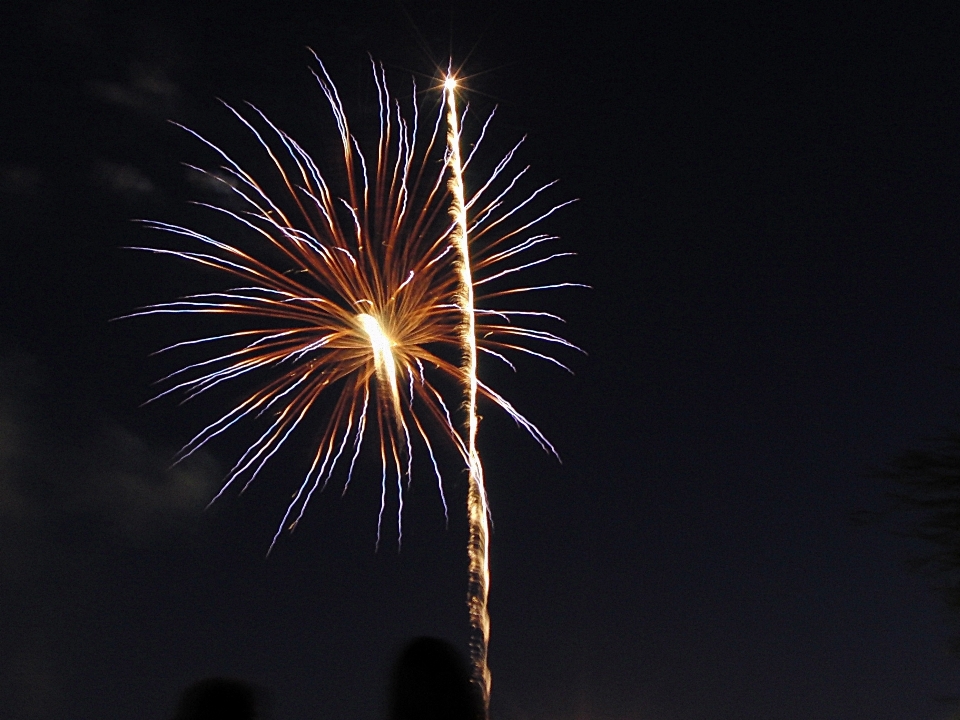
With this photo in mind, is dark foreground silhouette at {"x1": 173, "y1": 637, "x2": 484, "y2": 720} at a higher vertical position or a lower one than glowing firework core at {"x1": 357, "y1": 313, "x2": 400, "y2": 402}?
lower

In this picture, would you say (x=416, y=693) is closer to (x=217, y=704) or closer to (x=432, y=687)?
(x=432, y=687)

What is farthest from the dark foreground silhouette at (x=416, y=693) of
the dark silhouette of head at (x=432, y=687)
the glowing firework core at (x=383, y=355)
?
the glowing firework core at (x=383, y=355)

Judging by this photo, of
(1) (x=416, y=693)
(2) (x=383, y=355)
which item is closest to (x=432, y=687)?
(1) (x=416, y=693)

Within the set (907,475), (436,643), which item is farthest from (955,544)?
(436,643)

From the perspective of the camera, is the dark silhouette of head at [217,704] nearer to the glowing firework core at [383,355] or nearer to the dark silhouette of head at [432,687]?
the dark silhouette of head at [432,687]

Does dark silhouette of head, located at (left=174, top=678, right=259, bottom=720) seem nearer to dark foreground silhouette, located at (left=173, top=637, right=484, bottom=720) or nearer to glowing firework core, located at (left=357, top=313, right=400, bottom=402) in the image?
dark foreground silhouette, located at (left=173, top=637, right=484, bottom=720)

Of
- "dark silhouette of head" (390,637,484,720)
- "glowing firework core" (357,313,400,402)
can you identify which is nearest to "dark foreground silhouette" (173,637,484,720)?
"dark silhouette of head" (390,637,484,720)

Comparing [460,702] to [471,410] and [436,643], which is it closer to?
[436,643]
